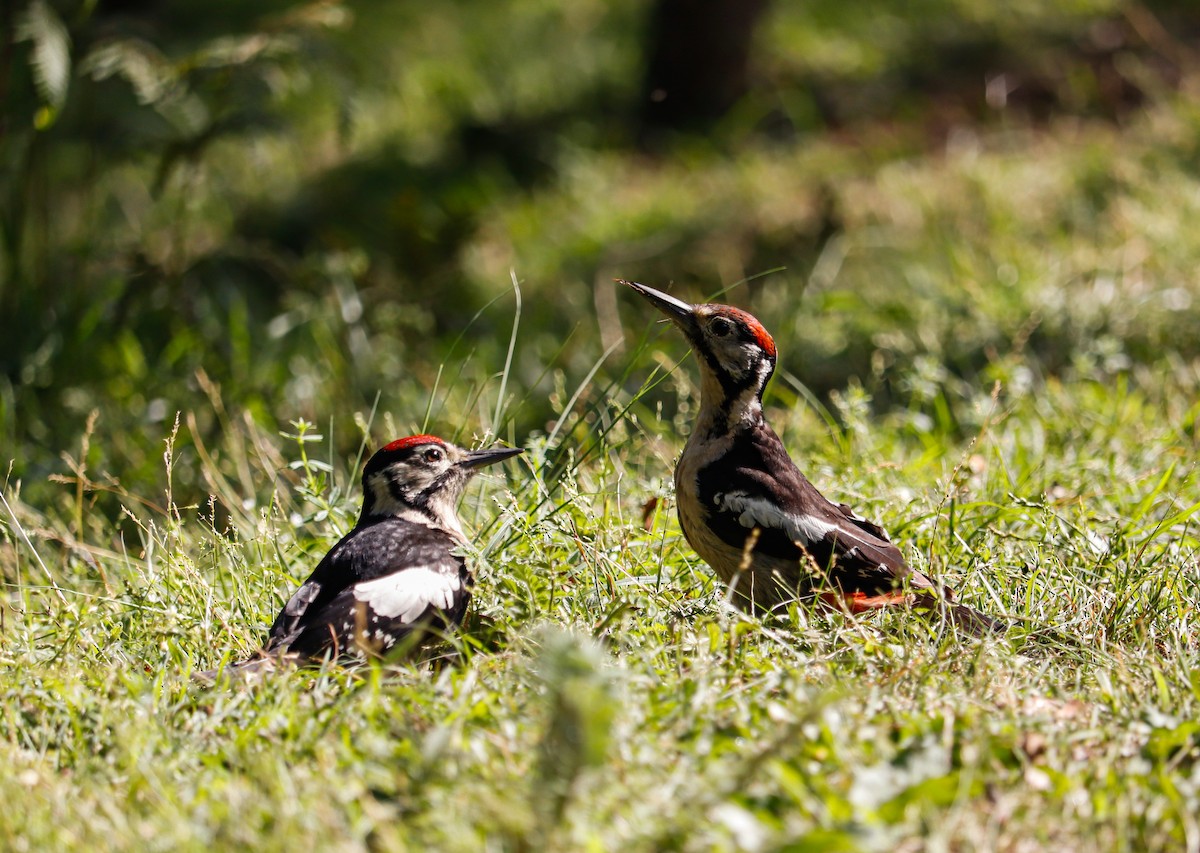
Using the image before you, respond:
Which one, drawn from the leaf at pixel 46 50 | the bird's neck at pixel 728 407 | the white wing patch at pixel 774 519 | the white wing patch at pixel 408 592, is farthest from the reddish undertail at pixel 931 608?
the leaf at pixel 46 50

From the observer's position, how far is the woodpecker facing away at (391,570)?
3.61m

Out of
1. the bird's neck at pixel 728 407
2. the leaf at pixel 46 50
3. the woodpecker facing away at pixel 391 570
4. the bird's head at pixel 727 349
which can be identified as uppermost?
the leaf at pixel 46 50

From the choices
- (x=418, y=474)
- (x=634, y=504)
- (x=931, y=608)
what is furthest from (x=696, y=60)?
(x=931, y=608)

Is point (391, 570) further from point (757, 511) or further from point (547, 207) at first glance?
point (547, 207)

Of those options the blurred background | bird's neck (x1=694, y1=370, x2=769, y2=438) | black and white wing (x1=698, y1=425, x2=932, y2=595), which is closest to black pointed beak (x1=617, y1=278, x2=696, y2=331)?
bird's neck (x1=694, y1=370, x2=769, y2=438)

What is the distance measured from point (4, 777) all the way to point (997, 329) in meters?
4.99

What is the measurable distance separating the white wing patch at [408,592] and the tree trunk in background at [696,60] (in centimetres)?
788

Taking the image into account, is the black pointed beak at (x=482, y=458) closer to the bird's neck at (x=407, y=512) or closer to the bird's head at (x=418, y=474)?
the bird's head at (x=418, y=474)

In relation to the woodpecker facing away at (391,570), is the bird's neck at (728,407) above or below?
above

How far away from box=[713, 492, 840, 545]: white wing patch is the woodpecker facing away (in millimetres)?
777

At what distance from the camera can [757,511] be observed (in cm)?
394

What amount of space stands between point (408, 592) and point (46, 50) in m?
3.61

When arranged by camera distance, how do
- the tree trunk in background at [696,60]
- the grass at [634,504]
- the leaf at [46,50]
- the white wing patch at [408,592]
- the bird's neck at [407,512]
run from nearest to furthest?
the grass at [634,504]
the white wing patch at [408,592]
the bird's neck at [407,512]
the leaf at [46,50]
the tree trunk in background at [696,60]

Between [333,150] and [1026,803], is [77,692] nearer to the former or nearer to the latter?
[1026,803]
